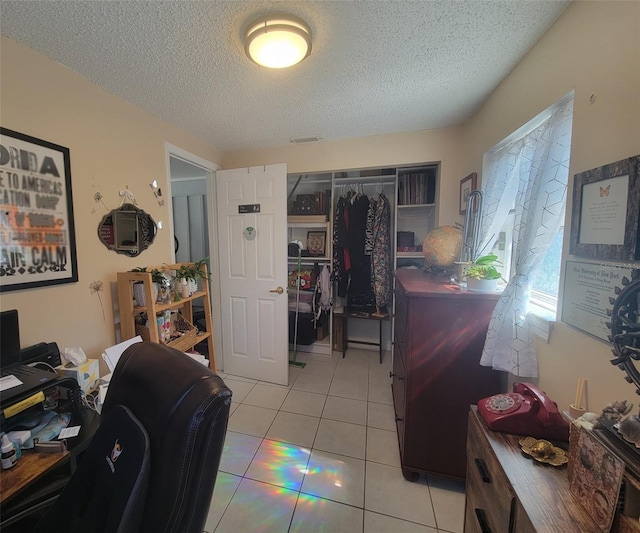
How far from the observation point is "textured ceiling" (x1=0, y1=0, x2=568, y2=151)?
1.03m

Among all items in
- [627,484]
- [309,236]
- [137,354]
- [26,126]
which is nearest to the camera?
[627,484]

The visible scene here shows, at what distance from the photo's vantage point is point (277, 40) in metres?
1.10

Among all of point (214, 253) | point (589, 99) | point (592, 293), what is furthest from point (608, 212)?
point (214, 253)

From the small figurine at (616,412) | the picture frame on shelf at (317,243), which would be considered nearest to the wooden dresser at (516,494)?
the small figurine at (616,412)

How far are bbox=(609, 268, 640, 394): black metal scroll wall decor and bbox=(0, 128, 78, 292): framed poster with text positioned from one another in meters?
2.16

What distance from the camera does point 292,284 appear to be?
3.14 m

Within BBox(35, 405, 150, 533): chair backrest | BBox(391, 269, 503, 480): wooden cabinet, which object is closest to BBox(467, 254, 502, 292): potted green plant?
BBox(391, 269, 503, 480): wooden cabinet

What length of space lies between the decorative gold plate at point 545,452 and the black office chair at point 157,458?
87 centimetres

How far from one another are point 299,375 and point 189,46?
266 centimetres

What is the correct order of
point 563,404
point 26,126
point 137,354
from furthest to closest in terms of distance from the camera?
1. point 26,126
2. point 563,404
3. point 137,354

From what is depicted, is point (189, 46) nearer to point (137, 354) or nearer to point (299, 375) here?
point (137, 354)

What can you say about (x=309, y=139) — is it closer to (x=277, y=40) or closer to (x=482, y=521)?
(x=277, y=40)

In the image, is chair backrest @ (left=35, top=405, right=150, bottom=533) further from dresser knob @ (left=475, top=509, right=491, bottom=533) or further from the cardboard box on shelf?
dresser knob @ (left=475, top=509, right=491, bottom=533)

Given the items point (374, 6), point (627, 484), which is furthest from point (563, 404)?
point (374, 6)
